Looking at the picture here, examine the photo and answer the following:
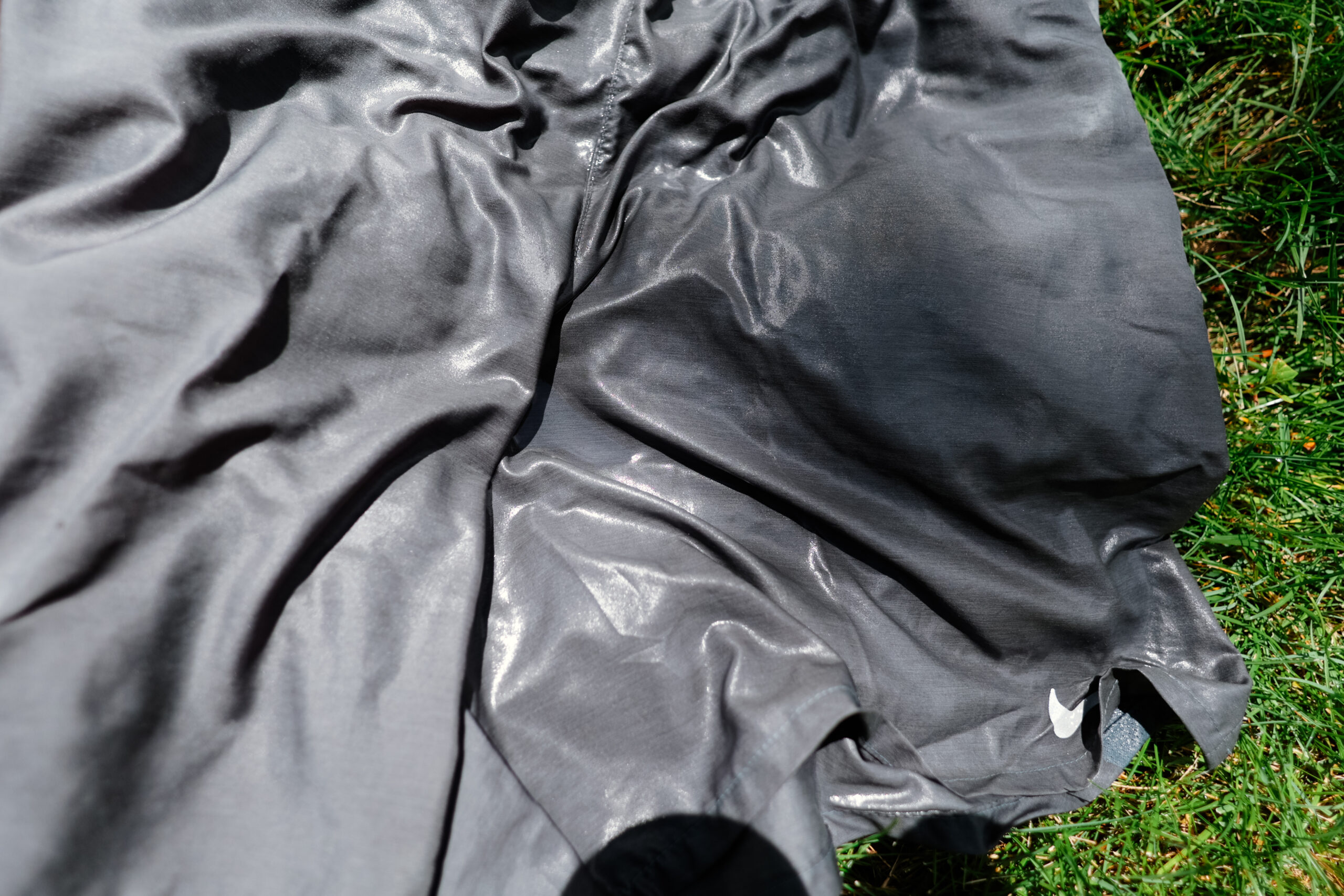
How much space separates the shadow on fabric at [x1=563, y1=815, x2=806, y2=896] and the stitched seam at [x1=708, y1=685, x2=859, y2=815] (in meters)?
0.02

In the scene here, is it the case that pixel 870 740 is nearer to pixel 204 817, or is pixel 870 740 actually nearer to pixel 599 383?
pixel 599 383

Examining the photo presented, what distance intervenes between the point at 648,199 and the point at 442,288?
0.39m

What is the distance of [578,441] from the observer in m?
1.29

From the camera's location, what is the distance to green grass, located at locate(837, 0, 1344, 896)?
4.60 feet

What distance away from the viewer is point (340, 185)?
44.6 inches

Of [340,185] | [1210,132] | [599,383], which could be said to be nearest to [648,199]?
[599,383]

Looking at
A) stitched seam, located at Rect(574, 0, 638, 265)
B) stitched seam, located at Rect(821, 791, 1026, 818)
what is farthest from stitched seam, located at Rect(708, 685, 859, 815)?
stitched seam, located at Rect(574, 0, 638, 265)

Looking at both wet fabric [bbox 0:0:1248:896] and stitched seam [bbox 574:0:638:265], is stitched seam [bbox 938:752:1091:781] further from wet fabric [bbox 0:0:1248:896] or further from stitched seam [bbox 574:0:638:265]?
stitched seam [bbox 574:0:638:265]

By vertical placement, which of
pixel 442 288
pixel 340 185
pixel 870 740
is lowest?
pixel 870 740

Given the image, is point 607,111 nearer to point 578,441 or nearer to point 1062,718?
point 578,441

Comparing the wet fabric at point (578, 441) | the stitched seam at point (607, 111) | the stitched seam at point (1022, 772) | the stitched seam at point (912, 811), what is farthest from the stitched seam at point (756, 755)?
the stitched seam at point (607, 111)

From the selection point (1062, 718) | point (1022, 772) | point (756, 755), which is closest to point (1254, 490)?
point (1062, 718)

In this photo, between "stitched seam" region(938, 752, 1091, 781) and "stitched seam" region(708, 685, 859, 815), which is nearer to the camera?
"stitched seam" region(708, 685, 859, 815)

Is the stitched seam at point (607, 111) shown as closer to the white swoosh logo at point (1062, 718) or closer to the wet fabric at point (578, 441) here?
the wet fabric at point (578, 441)
